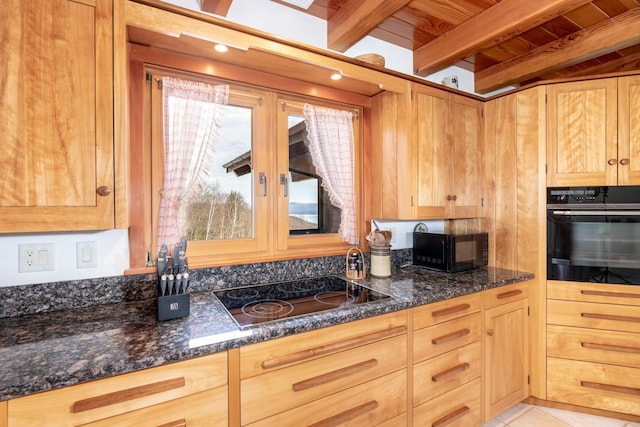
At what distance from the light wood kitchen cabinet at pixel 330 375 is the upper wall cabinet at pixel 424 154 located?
80 centimetres

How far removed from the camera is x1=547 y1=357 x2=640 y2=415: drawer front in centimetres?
185

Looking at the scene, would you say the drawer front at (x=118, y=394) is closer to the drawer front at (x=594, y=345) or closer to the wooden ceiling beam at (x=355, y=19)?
the wooden ceiling beam at (x=355, y=19)

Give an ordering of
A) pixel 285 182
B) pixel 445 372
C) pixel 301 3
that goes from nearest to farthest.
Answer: pixel 445 372 → pixel 301 3 → pixel 285 182

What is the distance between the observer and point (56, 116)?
40.1 inches

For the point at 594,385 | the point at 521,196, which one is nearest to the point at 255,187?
the point at 521,196

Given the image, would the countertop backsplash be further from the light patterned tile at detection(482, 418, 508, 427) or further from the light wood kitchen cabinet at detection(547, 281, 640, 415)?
the light wood kitchen cabinet at detection(547, 281, 640, 415)

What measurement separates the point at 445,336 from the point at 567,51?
6.68 feet

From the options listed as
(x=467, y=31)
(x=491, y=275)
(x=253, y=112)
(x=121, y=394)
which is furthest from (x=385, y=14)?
(x=121, y=394)

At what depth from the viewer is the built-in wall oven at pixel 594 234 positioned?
1.86 m

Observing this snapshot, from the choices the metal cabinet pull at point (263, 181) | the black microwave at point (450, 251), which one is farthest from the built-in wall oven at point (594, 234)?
the metal cabinet pull at point (263, 181)

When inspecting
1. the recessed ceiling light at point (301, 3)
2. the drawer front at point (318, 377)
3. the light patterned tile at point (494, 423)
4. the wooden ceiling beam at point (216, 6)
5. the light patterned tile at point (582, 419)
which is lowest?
the light patterned tile at point (494, 423)

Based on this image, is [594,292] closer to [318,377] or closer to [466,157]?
[466,157]

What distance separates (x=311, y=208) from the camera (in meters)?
1.98

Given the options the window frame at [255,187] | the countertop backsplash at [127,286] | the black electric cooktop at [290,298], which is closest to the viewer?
the countertop backsplash at [127,286]
